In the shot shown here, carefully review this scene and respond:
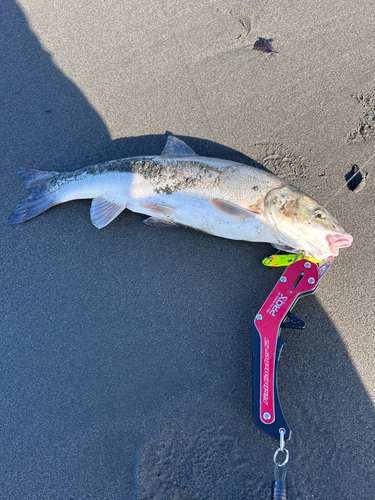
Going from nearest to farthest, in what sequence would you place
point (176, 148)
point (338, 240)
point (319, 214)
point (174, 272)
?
point (338, 240), point (319, 214), point (174, 272), point (176, 148)

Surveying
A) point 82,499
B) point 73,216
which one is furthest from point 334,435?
point 73,216

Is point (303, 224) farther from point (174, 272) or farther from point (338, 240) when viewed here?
point (174, 272)

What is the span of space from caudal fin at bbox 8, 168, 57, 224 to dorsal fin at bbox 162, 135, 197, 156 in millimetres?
1463

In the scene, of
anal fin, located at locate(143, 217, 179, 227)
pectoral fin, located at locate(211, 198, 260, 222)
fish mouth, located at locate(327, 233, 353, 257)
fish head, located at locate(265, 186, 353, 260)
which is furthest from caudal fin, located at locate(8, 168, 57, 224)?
fish mouth, located at locate(327, 233, 353, 257)

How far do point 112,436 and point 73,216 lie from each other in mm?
2488

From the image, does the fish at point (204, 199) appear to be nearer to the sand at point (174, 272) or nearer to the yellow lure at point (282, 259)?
the yellow lure at point (282, 259)

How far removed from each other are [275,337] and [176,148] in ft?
7.95

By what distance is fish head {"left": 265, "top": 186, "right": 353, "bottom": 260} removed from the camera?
2.89m

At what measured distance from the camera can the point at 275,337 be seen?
2.86m

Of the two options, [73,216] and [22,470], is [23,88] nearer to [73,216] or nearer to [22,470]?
[73,216]

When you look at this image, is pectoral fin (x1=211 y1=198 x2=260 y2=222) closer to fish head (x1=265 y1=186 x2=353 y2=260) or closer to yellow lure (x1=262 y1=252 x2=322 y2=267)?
fish head (x1=265 y1=186 x2=353 y2=260)

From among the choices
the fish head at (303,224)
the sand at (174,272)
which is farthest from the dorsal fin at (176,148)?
the fish head at (303,224)

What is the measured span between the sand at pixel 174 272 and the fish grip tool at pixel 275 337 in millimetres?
242

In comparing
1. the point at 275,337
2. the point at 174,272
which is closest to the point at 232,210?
the point at 174,272
